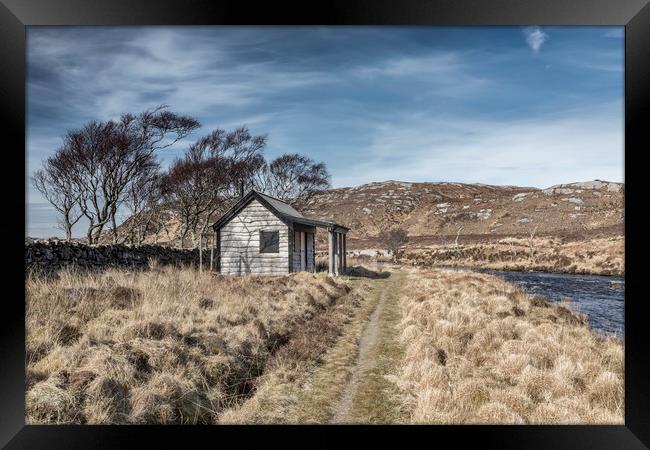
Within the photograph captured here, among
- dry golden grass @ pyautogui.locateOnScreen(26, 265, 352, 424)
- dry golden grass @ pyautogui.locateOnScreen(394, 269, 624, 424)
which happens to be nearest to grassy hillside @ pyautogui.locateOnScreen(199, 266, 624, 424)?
dry golden grass @ pyautogui.locateOnScreen(394, 269, 624, 424)

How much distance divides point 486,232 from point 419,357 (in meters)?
47.4

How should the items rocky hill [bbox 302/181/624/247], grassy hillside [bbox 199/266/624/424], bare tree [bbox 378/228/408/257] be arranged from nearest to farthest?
grassy hillside [bbox 199/266/624/424] → bare tree [bbox 378/228/408/257] → rocky hill [bbox 302/181/624/247]

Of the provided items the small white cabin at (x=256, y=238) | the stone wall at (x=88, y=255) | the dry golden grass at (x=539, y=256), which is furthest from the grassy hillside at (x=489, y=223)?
the stone wall at (x=88, y=255)

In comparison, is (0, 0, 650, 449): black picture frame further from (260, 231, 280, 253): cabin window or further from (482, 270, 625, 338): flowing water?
(260, 231, 280, 253): cabin window

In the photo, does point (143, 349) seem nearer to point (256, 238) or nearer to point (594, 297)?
point (256, 238)

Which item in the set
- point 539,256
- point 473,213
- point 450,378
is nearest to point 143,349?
point 450,378

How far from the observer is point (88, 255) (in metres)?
10.1

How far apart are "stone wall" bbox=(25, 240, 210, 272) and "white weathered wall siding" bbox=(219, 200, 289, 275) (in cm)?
204

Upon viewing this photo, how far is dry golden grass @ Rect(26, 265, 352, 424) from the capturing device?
3705 mm

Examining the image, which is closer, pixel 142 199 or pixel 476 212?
pixel 142 199

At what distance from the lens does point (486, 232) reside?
4872 centimetres
